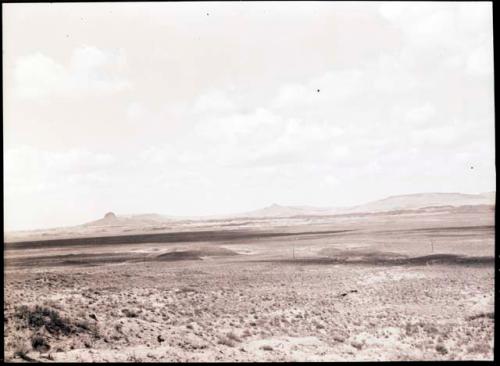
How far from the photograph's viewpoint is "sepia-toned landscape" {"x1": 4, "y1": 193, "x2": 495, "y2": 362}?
10.4 meters

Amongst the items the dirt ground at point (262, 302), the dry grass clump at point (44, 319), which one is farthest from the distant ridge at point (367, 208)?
the dry grass clump at point (44, 319)

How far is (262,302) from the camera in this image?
1242 centimetres

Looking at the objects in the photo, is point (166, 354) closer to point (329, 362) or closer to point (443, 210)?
point (329, 362)

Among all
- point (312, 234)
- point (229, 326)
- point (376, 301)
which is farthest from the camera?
point (312, 234)

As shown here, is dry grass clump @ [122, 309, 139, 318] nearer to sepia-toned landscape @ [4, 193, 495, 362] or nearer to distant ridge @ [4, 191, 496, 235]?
sepia-toned landscape @ [4, 193, 495, 362]

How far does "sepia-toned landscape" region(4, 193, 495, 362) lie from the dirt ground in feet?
0.12

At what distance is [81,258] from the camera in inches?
631

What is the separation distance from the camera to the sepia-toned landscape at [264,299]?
34.3 ft

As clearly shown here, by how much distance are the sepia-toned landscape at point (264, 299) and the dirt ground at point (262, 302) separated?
36mm

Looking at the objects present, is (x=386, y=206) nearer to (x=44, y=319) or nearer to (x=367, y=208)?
(x=367, y=208)

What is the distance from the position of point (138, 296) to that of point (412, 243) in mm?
10396

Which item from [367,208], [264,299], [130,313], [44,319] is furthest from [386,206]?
[44,319]

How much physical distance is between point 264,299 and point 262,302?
0.59 ft

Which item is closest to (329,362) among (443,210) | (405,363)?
(405,363)
